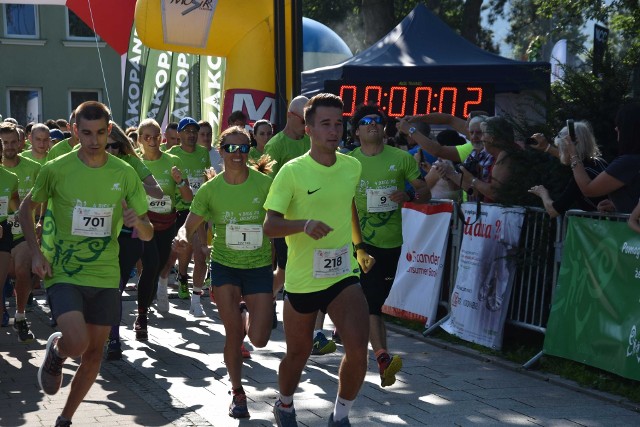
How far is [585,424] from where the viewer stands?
6.56 m

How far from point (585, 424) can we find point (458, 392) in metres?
1.15

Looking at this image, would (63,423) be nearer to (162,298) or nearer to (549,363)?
(549,363)

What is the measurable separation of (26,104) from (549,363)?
31.3 meters

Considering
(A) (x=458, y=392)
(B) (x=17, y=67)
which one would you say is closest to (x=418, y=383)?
(A) (x=458, y=392)

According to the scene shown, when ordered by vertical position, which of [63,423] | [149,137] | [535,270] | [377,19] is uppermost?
[377,19]

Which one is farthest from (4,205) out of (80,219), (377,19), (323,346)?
(377,19)

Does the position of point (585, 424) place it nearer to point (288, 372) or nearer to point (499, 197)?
point (288, 372)

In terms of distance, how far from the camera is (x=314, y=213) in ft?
19.9

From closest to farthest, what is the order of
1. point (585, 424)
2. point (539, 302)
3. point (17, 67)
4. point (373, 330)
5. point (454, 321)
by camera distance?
point (585, 424)
point (373, 330)
point (539, 302)
point (454, 321)
point (17, 67)

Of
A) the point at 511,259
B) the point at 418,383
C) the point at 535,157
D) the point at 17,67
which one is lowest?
the point at 418,383

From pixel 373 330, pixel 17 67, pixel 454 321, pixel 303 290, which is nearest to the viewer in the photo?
pixel 303 290

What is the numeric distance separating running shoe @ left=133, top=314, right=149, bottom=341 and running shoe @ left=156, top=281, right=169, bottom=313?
134 cm

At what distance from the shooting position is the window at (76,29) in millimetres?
37375

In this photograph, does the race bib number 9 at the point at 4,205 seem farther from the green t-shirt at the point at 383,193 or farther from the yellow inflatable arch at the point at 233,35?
the yellow inflatable arch at the point at 233,35
